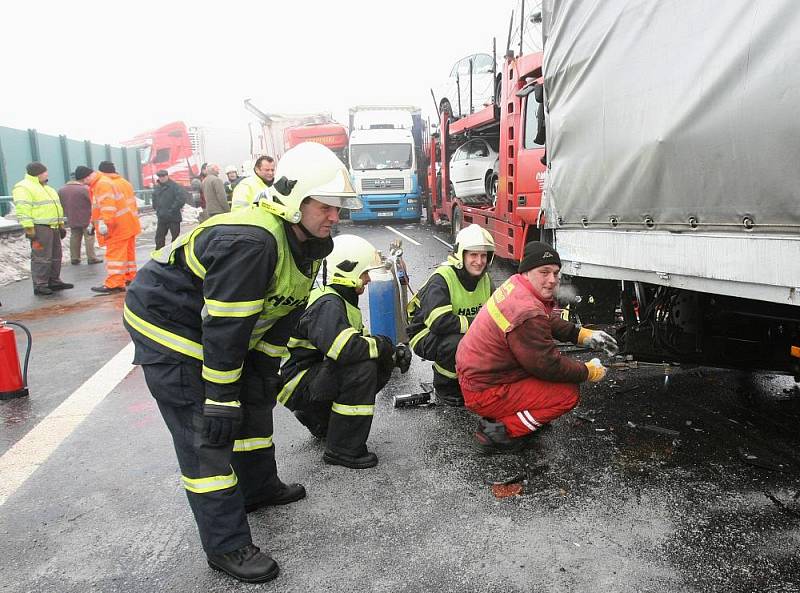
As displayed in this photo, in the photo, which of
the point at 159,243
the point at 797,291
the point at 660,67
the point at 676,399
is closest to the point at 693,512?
the point at 797,291

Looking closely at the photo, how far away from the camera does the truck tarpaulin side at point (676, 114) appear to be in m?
2.61

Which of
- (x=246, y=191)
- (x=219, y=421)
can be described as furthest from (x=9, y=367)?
(x=219, y=421)

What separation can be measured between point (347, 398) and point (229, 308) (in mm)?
1419

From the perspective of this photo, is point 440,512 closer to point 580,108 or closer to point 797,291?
point 797,291

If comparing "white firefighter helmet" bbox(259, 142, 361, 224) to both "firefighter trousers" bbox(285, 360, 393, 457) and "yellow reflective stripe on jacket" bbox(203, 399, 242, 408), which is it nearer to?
"yellow reflective stripe on jacket" bbox(203, 399, 242, 408)

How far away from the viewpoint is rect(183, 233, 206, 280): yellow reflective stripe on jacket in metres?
2.52

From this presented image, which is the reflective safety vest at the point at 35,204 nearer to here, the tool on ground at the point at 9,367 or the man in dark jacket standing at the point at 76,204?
the man in dark jacket standing at the point at 76,204

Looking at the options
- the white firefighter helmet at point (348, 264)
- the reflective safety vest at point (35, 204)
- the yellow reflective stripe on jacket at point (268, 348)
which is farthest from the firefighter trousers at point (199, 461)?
the reflective safety vest at point (35, 204)

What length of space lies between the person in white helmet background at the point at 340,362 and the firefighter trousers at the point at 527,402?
69 centimetres

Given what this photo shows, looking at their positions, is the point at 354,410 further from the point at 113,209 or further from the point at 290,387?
the point at 113,209

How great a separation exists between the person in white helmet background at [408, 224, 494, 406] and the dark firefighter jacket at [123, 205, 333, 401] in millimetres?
1754

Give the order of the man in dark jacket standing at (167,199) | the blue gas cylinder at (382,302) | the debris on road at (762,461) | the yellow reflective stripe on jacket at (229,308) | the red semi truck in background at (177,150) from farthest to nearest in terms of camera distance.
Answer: the red semi truck in background at (177,150)
the man in dark jacket standing at (167,199)
the blue gas cylinder at (382,302)
the debris on road at (762,461)
the yellow reflective stripe on jacket at (229,308)

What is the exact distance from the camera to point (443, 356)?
4473 millimetres

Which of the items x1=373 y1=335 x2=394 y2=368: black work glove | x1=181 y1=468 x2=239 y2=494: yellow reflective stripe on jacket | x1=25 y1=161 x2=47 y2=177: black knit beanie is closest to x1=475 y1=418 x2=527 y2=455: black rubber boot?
x1=373 y1=335 x2=394 y2=368: black work glove
